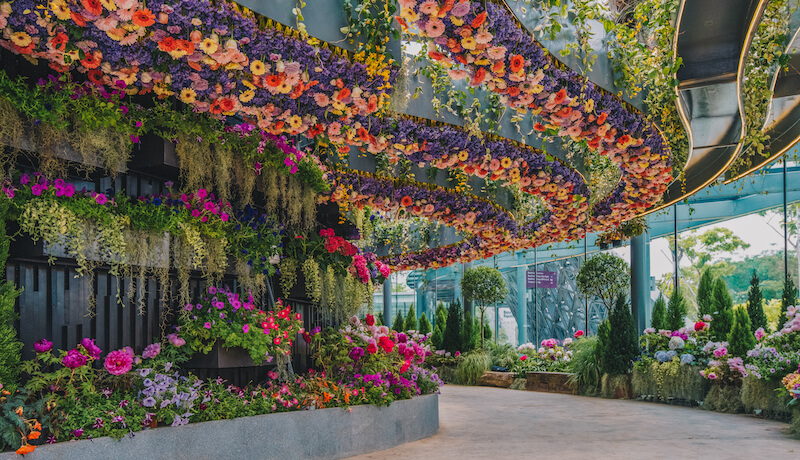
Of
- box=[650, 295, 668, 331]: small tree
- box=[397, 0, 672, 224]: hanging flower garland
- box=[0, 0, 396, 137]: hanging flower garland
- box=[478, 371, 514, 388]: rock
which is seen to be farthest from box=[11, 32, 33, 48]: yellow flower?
box=[478, 371, 514, 388]: rock

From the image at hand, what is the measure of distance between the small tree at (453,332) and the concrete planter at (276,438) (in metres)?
7.82

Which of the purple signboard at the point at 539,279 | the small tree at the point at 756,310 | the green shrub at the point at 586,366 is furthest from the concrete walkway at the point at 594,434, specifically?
the purple signboard at the point at 539,279

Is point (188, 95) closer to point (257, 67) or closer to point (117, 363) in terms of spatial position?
point (257, 67)

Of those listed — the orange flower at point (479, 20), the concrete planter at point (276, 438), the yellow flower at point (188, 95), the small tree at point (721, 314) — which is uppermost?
the orange flower at point (479, 20)

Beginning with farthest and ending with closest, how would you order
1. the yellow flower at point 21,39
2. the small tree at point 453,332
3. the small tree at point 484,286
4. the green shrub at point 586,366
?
the small tree at point 453,332
the small tree at point 484,286
the green shrub at point 586,366
the yellow flower at point 21,39

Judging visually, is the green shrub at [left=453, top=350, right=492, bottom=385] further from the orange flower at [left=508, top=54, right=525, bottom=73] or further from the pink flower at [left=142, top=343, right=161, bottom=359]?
the orange flower at [left=508, top=54, right=525, bottom=73]

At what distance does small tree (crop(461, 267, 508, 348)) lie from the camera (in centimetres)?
1369

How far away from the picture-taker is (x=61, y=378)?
12.0ft

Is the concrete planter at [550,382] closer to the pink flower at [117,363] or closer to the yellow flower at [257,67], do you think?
the pink flower at [117,363]

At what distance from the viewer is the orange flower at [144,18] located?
2.82m

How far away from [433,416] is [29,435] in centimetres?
400

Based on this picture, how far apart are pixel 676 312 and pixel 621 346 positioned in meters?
1.10

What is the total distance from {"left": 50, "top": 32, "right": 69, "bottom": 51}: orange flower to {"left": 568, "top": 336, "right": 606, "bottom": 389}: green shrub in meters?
9.28

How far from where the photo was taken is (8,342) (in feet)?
11.3
